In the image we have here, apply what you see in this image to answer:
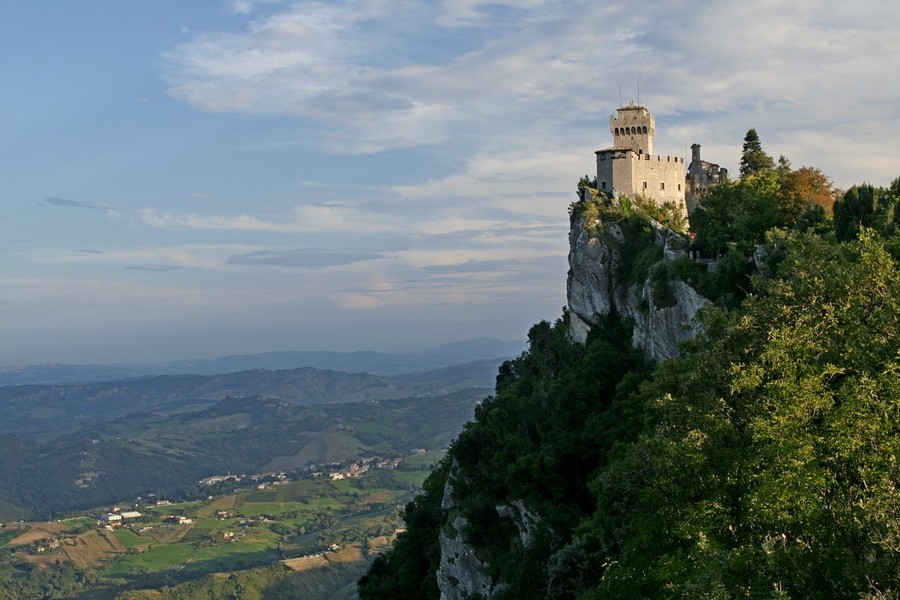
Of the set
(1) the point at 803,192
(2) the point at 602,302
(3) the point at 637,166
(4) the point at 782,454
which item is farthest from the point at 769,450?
(3) the point at 637,166

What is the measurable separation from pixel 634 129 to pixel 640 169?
452 centimetres

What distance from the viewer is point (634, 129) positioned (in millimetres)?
75188

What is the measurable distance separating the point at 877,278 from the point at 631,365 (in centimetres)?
2835

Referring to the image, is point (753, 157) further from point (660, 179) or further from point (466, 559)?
point (466, 559)

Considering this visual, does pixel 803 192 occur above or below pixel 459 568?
above

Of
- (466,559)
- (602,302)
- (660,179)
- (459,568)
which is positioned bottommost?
(459,568)

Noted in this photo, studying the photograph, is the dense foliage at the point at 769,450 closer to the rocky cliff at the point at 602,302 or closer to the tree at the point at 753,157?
the rocky cliff at the point at 602,302

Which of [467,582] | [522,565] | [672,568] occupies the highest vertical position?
[672,568]

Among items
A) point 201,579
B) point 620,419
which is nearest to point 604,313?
point 620,419

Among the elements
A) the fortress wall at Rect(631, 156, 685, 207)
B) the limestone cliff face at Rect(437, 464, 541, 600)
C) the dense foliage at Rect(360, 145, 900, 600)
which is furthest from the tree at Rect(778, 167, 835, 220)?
the limestone cliff face at Rect(437, 464, 541, 600)

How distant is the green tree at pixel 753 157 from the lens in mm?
78312

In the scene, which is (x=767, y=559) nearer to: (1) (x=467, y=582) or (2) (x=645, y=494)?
(2) (x=645, y=494)

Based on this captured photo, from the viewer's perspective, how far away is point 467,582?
57.8 meters

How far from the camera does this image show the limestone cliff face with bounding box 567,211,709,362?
168ft
